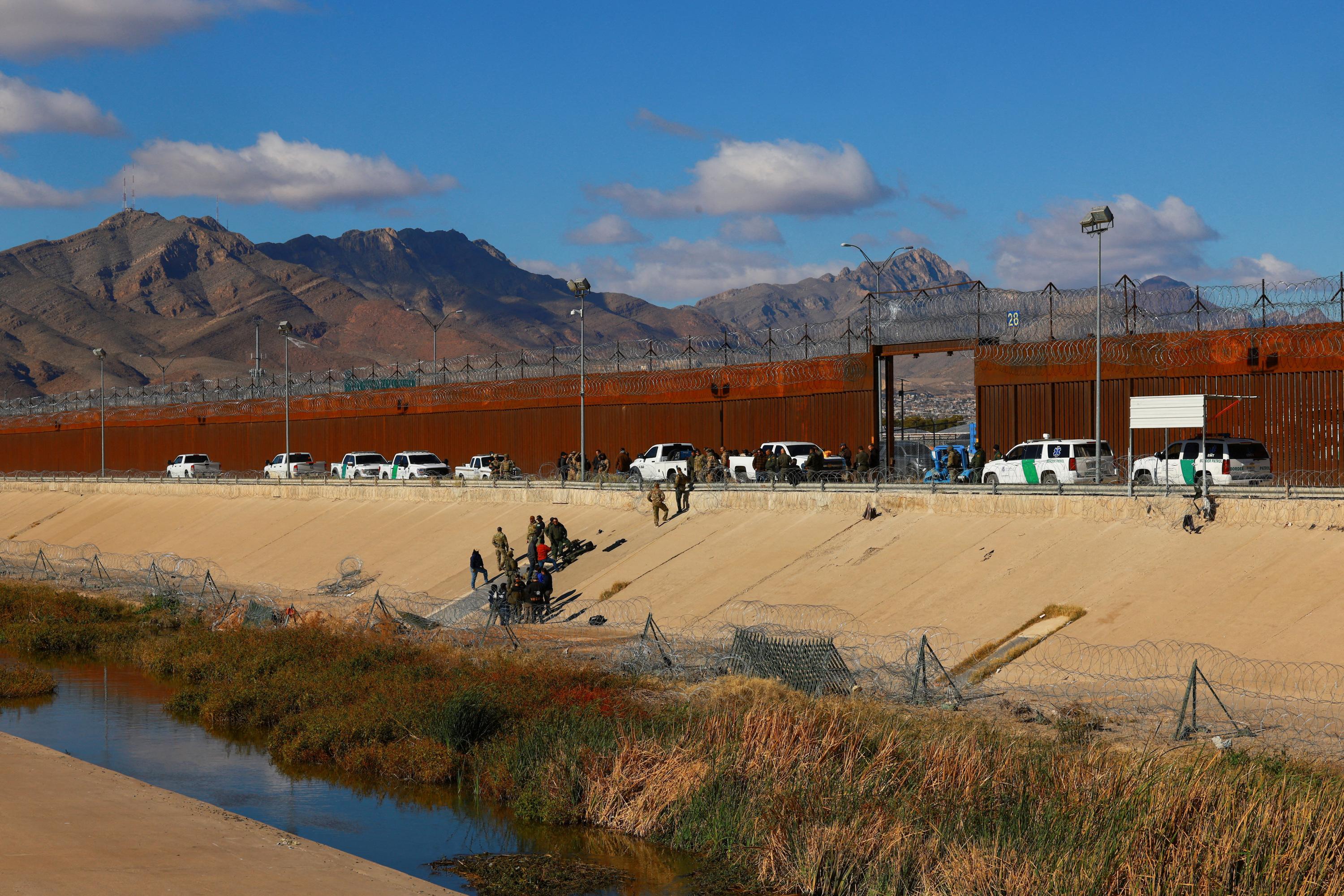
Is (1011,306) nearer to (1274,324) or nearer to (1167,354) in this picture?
(1167,354)

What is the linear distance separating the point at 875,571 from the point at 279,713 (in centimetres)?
1184

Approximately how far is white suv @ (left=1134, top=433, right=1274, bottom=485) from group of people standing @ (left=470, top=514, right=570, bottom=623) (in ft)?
41.9

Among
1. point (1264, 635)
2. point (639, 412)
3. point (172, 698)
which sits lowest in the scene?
point (172, 698)

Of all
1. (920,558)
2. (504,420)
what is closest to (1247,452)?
(920,558)

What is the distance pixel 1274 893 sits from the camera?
388 inches

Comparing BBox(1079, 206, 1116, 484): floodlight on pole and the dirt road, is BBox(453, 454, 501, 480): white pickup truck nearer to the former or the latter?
the dirt road

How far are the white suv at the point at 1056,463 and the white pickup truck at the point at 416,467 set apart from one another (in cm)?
2412

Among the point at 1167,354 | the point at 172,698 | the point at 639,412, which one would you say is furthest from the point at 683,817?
the point at 639,412

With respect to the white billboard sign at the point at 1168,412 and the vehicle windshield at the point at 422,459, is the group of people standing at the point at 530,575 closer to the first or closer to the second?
the white billboard sign at the point at 1168,412

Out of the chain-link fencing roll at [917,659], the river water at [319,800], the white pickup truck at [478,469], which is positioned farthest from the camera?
the white pickup truck at [478,469]

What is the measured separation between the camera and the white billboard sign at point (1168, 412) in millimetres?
23453

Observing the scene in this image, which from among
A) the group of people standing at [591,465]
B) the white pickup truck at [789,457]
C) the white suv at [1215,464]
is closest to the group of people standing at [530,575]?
A: the white pickup truck at [789,457]

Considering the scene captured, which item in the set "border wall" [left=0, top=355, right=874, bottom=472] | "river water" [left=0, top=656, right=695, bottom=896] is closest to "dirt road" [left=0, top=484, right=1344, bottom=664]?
"border wall" [left=0, top=355, right=874, bottom=472]

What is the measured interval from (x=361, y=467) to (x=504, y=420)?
6234 mm
